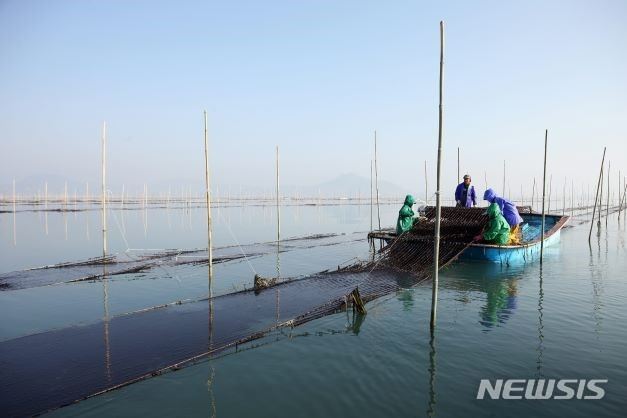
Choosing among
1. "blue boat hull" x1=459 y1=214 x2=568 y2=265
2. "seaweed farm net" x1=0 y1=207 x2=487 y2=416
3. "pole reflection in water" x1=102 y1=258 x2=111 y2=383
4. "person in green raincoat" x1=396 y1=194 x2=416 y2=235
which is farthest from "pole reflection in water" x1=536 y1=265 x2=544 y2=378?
"pole reflection in water" x1=102 y1=258 x2=111 y2=383

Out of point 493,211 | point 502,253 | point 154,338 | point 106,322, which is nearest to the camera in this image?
point 154,338

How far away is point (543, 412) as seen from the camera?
17.3 feet

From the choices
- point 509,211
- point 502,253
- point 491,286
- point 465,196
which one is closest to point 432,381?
point 491,286

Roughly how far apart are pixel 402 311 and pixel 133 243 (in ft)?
68.9

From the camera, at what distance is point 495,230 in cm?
1473

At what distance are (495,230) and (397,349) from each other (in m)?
9.33

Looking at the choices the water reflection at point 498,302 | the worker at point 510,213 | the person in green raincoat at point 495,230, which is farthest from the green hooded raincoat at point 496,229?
→ the water reflection at point 498,302

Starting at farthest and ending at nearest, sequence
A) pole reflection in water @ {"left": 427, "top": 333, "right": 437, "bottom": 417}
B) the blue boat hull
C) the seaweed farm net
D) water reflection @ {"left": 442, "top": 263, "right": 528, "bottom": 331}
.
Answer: the blue boat hull, water reflection @ {"left": 442, "top": 263, "right": 528, "bottom": 331}, the seaweed farm net, pole reflection in water @ {"left": 427, "top": 333, "right": 437, "bottom": 417}

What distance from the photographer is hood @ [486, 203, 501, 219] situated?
47.4 feet

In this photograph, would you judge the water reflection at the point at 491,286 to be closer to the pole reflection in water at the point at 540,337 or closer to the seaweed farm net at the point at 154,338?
the pole reflection in water at the point at 540,337

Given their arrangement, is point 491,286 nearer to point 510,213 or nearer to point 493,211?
point 493,211

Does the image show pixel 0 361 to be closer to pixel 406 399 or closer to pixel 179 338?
pixel 179 338

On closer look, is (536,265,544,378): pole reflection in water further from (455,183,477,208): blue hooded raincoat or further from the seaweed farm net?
(455,183,477,208): blue hooded raincoat

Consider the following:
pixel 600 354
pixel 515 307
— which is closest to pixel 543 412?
pixel 600 354
